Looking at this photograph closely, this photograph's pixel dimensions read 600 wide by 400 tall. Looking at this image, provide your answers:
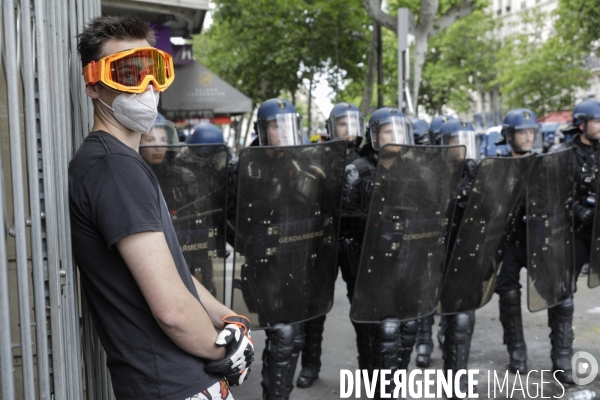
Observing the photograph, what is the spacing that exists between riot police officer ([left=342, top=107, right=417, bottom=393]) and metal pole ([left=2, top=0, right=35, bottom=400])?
2659mm

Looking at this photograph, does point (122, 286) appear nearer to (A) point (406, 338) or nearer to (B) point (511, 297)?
(A) point (406, 338)

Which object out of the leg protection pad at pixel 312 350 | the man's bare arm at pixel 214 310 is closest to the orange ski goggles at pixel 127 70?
the man's bare arm at pixel 214 310

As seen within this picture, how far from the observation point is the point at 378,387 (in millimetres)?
4152

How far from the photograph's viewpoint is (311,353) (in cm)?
485

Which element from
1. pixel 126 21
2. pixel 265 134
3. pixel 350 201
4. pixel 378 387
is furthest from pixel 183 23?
pixel 126 21

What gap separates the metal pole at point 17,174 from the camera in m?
1.41

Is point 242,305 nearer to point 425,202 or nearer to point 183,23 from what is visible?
point 425,202

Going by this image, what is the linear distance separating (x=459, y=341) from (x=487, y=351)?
4.08ft

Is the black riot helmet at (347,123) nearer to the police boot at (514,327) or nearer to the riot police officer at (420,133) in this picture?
the riot police officer at (420,133)

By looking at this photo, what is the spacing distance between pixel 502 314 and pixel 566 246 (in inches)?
27.9

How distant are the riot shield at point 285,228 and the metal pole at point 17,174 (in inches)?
77.9

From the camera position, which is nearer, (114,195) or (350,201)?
(114,195)

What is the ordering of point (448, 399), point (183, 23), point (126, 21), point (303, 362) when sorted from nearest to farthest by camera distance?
1. point (126, 21)
2. point (448, 399)
3. point (303, 362)
4. point (183, 23)

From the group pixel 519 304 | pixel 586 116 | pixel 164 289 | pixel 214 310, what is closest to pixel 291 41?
pixel 586 116
